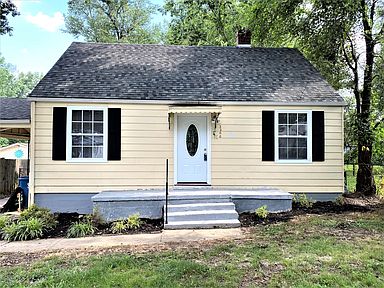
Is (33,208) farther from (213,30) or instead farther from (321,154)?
(213,30)

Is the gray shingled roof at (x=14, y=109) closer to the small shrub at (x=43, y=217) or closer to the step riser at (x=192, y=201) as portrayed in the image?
the small shrub at (x=43, y=217)

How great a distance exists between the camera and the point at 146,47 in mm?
12266

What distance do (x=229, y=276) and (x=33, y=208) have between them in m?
5.87

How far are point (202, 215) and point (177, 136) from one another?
284cm

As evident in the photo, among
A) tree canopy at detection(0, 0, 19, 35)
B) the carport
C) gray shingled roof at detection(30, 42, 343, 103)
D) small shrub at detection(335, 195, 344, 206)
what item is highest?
tree canopy at detection(0, 0, 19, 35)

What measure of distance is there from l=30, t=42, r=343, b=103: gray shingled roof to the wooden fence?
20.0ft

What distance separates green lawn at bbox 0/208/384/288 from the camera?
13.8 feet

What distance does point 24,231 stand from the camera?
698 centimetres

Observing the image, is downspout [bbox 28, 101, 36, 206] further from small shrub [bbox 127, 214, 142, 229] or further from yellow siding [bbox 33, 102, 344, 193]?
small shrub [bbox 127, 214, 142, 229]

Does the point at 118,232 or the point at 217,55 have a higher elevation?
the point at 217,55

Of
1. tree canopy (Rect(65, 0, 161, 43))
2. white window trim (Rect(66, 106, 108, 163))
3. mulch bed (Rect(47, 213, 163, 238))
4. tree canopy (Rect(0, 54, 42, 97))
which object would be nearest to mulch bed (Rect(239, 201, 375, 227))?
mulch bed (Rect(47, 213, 163, 238))

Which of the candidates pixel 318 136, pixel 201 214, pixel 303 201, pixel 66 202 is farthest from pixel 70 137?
pixel 318 136

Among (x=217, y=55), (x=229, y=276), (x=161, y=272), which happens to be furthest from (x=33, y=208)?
(x=217, y=55)

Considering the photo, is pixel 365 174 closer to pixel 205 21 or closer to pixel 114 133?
pixel 114 133
